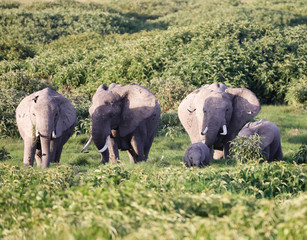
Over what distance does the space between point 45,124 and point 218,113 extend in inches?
150

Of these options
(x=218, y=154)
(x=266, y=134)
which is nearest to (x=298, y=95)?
(x=218, y=154)

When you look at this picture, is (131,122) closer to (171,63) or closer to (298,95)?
(171,63)

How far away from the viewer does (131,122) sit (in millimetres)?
10531

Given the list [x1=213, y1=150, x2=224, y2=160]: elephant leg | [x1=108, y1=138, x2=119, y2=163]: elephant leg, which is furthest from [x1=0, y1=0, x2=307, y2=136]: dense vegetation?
[x1=108, y1=138, x2=119, y2=163]: elephant leg

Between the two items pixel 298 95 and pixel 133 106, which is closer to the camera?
pixel 133 106

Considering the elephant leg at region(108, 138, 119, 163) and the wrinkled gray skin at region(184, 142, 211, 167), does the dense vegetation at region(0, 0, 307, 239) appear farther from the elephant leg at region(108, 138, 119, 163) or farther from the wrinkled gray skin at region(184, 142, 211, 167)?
the elephant leg at region(108, 138, 119, 163)

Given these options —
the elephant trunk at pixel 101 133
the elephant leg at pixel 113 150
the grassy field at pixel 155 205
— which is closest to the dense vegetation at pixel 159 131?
the grassy field at pixel 155 205

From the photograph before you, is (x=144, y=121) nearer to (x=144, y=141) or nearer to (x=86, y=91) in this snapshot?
(x=144, y=141)

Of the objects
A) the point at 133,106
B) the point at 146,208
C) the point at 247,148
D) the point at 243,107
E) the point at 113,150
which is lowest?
the point at 113,150

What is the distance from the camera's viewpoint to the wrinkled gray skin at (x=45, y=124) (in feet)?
31.8

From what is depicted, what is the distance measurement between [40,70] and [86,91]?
13.1 ft

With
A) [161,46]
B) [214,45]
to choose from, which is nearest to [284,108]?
[214,45]

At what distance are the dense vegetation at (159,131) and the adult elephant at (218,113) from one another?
0.61 metres

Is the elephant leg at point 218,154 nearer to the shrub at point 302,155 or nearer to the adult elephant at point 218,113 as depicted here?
the adult elephant at point 218,113
